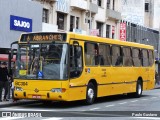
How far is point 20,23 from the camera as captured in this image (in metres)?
24.9

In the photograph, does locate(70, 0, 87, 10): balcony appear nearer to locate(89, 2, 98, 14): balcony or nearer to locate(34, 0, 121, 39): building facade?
locate(34, 0, 121, 39): building facade

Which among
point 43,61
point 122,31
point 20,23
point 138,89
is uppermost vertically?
point 122,31

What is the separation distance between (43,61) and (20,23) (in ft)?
26.3

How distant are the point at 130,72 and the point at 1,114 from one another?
10.4 metres

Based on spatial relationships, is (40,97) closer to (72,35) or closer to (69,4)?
(72,35)

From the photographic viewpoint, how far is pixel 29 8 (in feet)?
84.5

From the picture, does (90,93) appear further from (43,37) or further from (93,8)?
(93,8)

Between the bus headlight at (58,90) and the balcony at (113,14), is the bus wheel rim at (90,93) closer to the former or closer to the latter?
the bus headlight at (58,90)

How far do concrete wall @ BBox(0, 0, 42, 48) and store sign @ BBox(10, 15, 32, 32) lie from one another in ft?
0.68

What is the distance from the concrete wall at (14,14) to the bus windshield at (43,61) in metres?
5.30

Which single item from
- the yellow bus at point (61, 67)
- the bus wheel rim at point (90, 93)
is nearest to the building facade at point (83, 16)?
the yellow bus at point (61, 67)

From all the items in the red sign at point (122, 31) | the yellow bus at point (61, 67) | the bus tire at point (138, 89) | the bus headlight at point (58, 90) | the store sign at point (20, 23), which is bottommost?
the bus tire at point (138, 89)

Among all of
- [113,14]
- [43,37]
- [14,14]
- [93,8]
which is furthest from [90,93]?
[113,14]

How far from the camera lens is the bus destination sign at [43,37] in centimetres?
1763
